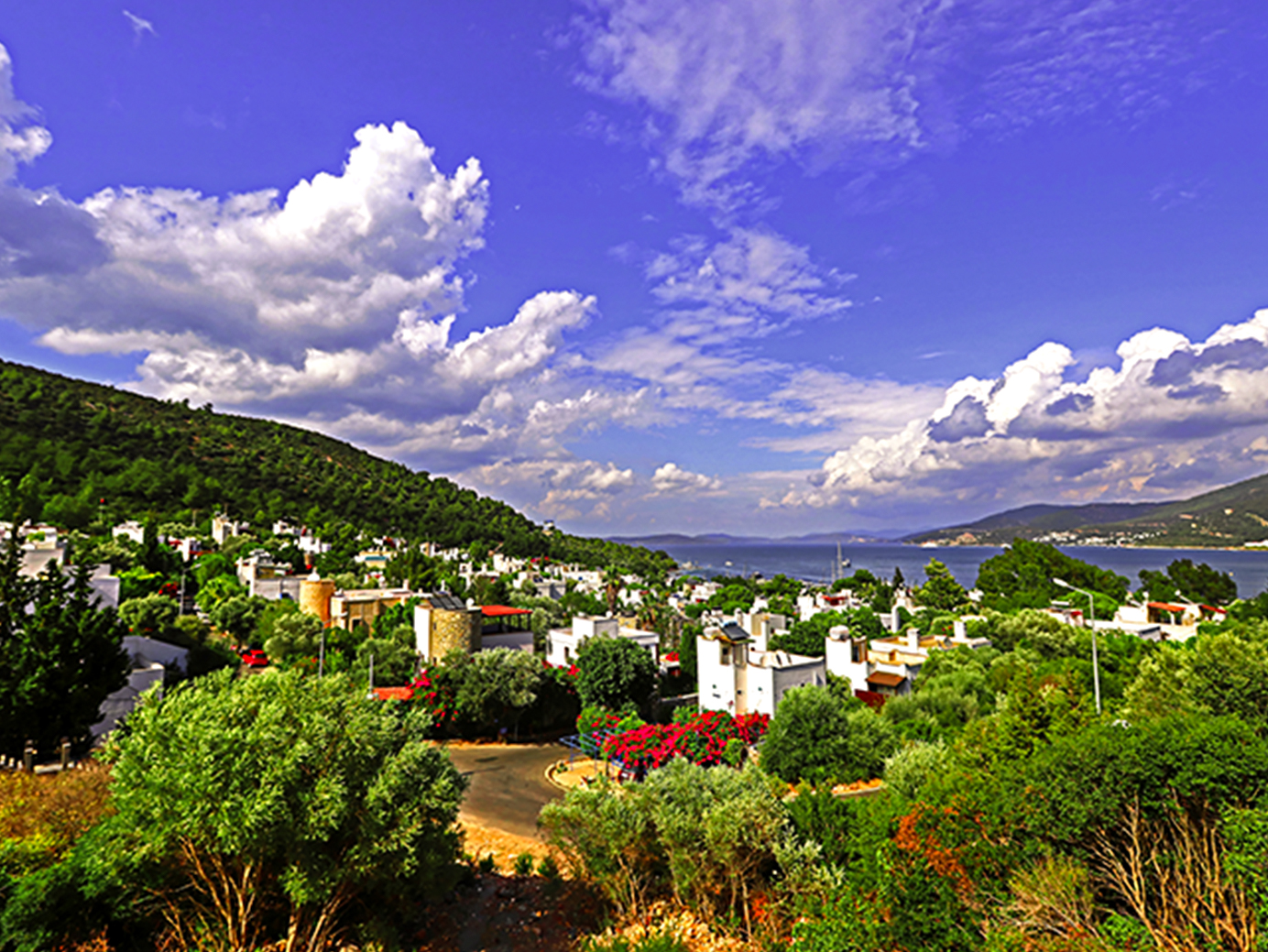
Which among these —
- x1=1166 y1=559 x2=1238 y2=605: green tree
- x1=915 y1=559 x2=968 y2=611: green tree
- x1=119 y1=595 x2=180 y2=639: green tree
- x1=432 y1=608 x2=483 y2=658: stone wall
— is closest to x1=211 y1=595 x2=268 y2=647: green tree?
x1=119 y1=595 x2=180 y2=639: green tree

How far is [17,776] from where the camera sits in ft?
48.2

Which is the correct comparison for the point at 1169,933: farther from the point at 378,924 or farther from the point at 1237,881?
the point at 378,924

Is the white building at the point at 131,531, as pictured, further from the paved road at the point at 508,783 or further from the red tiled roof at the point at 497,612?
the paved road at the point at 508,783

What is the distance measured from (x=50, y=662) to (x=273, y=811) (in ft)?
49.2

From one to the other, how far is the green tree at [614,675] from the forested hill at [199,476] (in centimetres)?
7049

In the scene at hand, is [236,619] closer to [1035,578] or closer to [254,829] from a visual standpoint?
[254,829]

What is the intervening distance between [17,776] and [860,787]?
25453mm

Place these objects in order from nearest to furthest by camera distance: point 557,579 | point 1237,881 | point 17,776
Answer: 1. point 1237,881
2. point 17,776
3. point 557,579

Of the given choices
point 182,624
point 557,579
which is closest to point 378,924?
point 182,624

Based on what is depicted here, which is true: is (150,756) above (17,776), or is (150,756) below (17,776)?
above

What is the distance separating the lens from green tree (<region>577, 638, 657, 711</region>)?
116 feet

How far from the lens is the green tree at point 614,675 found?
35.5 metres

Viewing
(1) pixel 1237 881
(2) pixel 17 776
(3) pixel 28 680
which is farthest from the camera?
(3) pixel 28 680

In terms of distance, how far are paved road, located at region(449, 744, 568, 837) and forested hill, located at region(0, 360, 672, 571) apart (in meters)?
69.6
